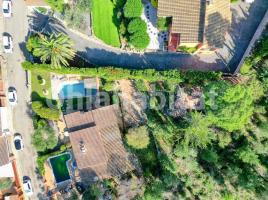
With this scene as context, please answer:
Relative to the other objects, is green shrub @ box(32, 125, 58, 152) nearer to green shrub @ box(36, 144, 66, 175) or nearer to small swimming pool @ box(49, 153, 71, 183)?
green shrub @ box(36, 144, 66, 175)

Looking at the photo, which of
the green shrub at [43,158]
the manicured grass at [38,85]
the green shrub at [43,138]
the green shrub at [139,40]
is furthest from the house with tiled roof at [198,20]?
the green shrub at [43,158]

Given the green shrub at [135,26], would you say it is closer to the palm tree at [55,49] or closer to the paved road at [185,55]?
the paved road at [185,55]

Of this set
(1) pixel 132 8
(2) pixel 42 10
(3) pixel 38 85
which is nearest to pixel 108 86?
(3) pixel 38 85

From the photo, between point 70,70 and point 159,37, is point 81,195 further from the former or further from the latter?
point 159,37

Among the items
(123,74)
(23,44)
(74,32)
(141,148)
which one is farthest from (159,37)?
(23,44)

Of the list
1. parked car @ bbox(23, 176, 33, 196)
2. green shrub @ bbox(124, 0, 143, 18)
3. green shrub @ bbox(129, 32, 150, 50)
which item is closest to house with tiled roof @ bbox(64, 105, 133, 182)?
parked car @ bbox(23, 176, 33, 196)

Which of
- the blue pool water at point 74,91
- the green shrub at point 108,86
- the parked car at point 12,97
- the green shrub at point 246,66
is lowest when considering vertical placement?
the parked car at point 12,97

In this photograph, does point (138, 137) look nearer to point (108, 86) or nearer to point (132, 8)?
point (108, 86)
